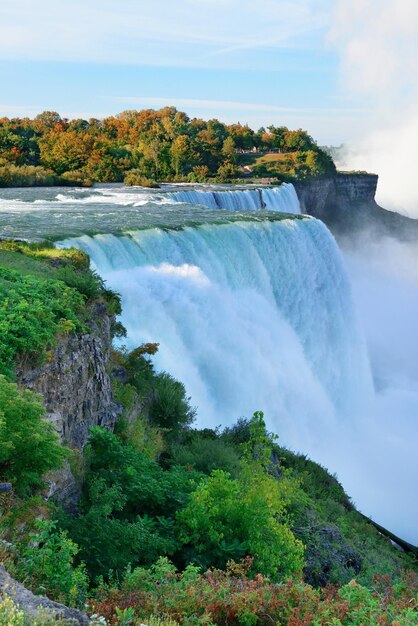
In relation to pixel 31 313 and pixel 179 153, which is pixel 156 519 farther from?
pixel 179 153

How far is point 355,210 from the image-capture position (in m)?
62.6

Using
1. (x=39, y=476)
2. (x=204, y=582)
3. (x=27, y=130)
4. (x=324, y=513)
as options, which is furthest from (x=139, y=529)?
(x=27, y=130)

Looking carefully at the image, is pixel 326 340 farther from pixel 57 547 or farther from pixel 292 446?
pixel 57 547

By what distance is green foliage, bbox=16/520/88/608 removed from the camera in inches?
214

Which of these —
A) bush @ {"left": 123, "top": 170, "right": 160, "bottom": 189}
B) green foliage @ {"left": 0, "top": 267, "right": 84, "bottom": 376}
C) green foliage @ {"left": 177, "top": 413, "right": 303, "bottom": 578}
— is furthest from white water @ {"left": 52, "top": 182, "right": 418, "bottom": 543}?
bush @ {"left": 123, "top": 170, "right": 160, "bottom": 189}

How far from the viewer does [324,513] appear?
13.1 meters

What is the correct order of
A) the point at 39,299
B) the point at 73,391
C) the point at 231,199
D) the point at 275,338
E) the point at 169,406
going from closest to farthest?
the point at 73,391
the point at 39,299
the point at 169,406
the point at 275,338
the point at 231,199

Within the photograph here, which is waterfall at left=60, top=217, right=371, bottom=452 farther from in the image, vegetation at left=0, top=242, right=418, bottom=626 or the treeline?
the treeline

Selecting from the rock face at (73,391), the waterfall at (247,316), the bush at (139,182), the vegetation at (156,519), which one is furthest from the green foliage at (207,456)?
the bush at (139,182)

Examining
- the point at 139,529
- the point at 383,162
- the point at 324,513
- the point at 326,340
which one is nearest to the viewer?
the point at 139,529

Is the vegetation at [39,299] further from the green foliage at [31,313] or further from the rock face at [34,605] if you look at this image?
the rock face at [34,605]

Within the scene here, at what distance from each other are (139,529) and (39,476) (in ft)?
4.55

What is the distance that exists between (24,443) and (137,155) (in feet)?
166

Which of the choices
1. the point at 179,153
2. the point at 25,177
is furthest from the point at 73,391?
the point at 179,153
